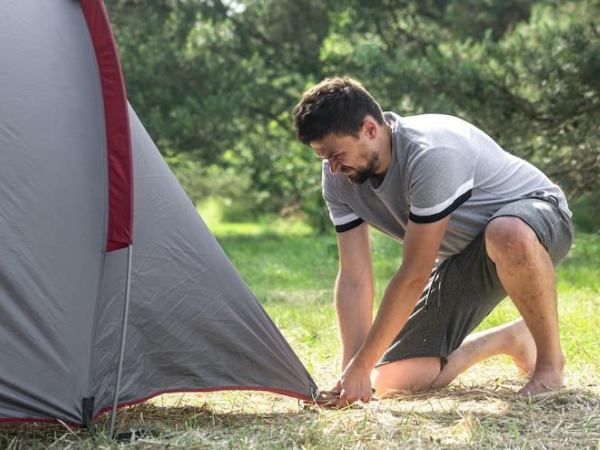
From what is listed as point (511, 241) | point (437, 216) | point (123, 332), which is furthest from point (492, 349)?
point (123, 332)

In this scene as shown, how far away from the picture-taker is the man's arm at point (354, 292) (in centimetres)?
358

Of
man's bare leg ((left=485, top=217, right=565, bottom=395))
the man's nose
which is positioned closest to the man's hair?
the man's nose

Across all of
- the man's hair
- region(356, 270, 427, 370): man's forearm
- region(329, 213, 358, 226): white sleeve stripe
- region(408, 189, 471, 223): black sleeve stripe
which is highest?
the man's hair

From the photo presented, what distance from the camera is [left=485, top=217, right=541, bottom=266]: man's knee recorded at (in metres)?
3.27

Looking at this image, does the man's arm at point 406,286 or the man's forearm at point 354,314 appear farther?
the man's forearm at point 354,314

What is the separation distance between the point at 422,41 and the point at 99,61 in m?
11.5

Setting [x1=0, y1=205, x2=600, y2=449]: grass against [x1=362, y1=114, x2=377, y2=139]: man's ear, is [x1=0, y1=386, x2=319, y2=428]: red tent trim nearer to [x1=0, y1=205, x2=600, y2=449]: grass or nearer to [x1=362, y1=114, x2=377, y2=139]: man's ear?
[x1=0, y1=205, x2=600, y2=449]: grass

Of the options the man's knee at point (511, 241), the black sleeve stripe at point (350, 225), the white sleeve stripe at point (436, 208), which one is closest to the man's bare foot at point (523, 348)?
the man's knee at point (511, 241)

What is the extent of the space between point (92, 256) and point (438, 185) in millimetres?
1125

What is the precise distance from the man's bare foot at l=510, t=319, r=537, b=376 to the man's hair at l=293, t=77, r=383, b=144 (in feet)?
3.78

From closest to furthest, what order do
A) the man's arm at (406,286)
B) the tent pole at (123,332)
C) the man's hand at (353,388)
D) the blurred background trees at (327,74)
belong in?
the tent pole at (123,332), the man's arm at (406,286), the man's hand at (353,388), the blurred background trees at (327,74)

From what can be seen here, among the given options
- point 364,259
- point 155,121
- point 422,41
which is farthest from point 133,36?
point 364,259

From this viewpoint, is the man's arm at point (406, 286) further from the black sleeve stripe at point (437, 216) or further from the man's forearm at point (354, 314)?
the man's forearm at point (354, 314)

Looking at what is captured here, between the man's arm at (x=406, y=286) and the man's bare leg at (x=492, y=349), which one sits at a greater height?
the man's arm at (x=406, y=286)
